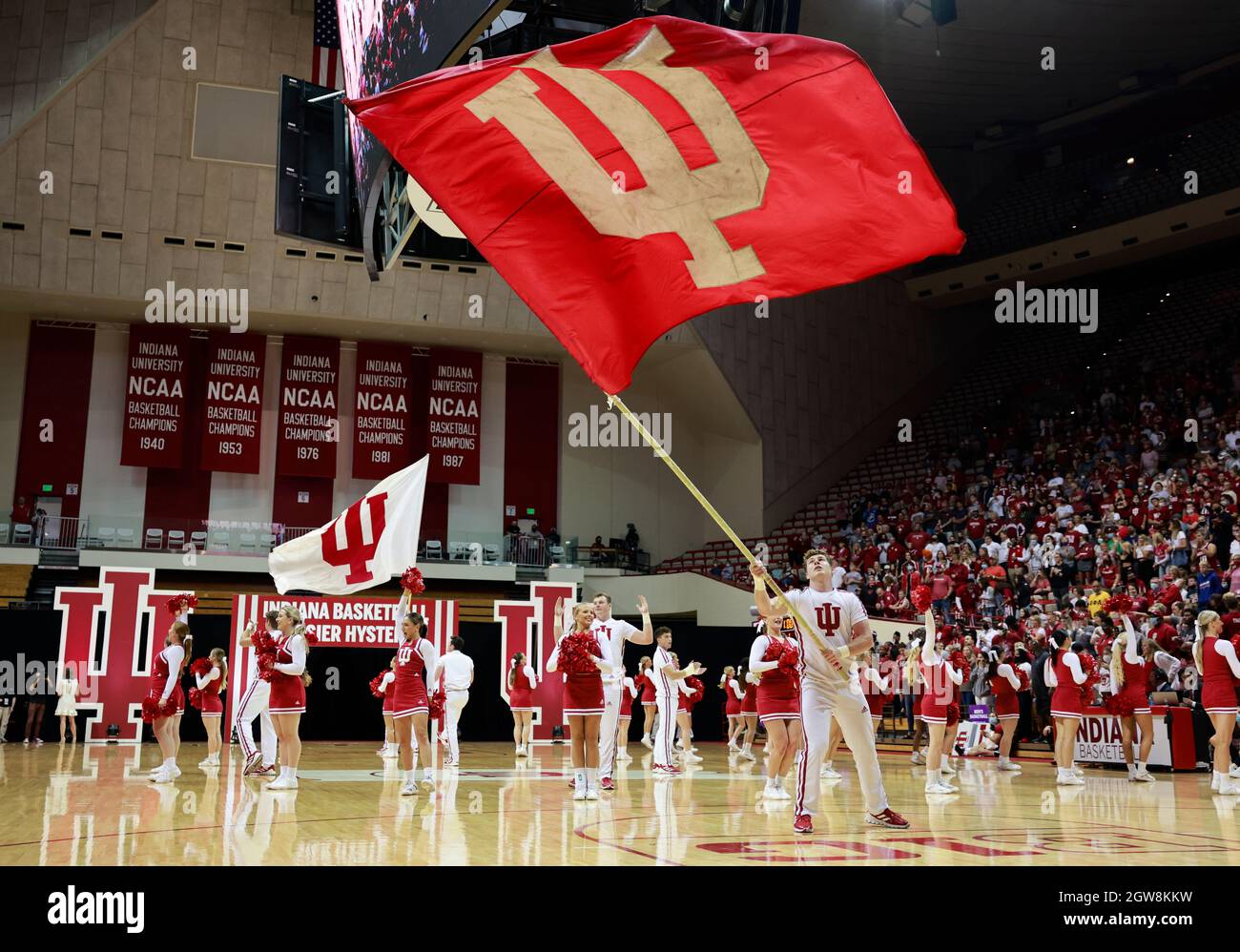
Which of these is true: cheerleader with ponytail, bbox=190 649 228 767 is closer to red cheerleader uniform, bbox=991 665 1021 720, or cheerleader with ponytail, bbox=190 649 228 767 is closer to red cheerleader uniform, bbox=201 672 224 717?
red cheerleader uniform, bbox=201 672 224 717

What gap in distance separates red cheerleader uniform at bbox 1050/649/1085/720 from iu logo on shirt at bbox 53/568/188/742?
15381 millimetres

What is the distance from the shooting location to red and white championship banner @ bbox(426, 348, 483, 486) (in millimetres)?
32344

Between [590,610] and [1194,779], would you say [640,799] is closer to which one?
[590,610]

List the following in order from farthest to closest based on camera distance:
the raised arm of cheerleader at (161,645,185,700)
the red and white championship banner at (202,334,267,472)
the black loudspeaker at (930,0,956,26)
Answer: the red and white championship banner at (202,334,267,472) → the black loudspeaker at (930,0,956,26) → the raised arm of cheerleader at (161,645,185,700)

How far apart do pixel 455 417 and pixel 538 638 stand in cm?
1200

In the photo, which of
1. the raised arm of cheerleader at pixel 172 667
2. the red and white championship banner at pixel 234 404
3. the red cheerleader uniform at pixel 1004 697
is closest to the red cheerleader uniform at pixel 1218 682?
the red cheerleader uniform at pixel 1004 697

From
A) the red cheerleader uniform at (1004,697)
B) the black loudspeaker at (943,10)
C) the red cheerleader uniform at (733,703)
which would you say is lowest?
the red cheerleader uniform at (733,703)

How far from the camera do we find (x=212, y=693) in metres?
14.6

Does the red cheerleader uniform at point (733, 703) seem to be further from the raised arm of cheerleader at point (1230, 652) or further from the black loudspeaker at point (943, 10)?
the black loudspeaker at point (943, 10)

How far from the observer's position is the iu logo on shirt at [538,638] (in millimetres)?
21859

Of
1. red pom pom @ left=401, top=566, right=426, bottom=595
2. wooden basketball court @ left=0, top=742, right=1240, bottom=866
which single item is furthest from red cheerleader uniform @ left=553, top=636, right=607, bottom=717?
red pom pom @ left=401, top=566, right=426, bottom=595

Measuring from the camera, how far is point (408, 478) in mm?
14719

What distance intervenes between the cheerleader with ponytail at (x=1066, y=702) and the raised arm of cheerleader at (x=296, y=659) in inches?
323

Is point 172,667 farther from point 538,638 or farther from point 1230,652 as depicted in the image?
point 1230,652
